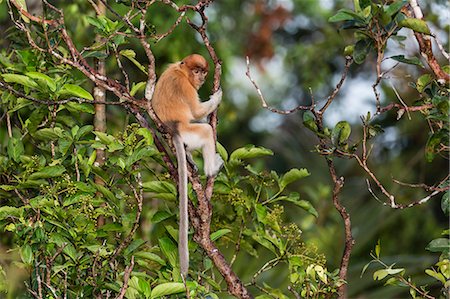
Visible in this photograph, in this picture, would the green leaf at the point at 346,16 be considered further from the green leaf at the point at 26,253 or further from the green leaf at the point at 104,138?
the green leaf at the point at 26,253

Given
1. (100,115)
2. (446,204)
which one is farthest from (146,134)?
(446,204)

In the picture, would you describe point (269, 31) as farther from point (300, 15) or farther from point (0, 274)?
point (0, 274)

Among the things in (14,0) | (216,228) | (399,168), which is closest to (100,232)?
(216,228)

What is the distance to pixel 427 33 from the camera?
244cm

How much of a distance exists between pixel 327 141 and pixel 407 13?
0.46m

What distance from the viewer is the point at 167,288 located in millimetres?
2332

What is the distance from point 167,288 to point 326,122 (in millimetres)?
7374

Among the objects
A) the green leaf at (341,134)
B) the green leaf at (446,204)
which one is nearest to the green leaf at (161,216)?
the green leaf at (341,134)

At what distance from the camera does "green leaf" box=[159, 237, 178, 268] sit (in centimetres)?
272

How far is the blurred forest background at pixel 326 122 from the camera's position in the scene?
5215 millimetres

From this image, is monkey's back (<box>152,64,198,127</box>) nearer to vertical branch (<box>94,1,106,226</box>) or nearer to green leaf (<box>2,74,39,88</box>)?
vertical branch (<box>94,1,106,226</box>)

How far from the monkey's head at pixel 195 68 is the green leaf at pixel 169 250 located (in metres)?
1.21

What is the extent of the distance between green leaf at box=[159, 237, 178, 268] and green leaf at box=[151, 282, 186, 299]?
1.15 feet

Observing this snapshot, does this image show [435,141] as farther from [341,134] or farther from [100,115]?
[100,115]
